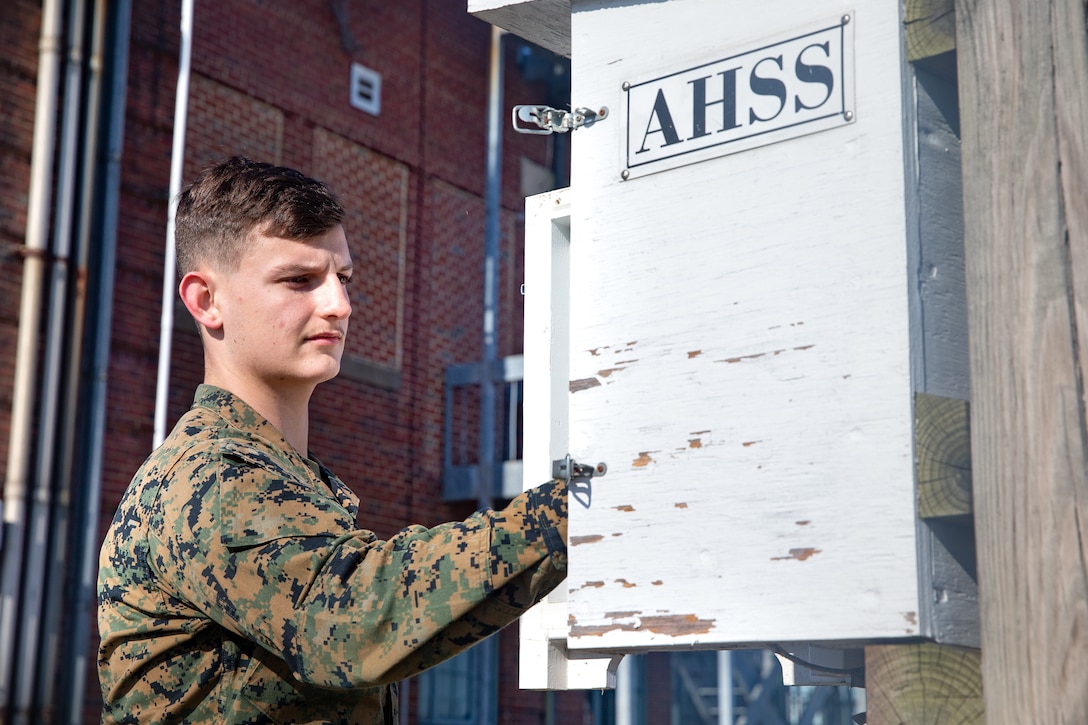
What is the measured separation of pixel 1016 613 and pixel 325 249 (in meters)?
1.08

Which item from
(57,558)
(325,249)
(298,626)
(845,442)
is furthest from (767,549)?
(57,558)

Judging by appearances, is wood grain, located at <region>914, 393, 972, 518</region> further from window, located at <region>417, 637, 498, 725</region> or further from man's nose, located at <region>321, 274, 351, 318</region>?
window, located at <region>417, 637, 498, 725</region>

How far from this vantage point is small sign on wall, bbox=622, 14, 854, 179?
1.58m

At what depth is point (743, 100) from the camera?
1.65 m

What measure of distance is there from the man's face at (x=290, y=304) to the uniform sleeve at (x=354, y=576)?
34 centimetres

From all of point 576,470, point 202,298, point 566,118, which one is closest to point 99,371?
point 202,298

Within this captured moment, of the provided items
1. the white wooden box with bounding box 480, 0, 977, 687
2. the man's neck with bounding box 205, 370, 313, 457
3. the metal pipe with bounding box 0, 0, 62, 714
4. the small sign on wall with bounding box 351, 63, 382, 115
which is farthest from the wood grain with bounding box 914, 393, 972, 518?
the small sign on wall with bounding box 351, 63, 382, 115

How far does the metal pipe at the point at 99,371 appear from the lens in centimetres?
742

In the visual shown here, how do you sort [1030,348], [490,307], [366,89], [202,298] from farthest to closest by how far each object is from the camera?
[490,307]
[366,89]
[202,298]
[1030,348]

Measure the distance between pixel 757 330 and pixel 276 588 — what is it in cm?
64

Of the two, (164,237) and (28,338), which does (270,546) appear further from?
(164,237)

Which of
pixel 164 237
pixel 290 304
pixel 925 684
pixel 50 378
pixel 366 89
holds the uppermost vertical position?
pixel 366 89

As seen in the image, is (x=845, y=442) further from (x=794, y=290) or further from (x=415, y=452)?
(x=415, y=452)

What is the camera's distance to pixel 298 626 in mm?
1559
